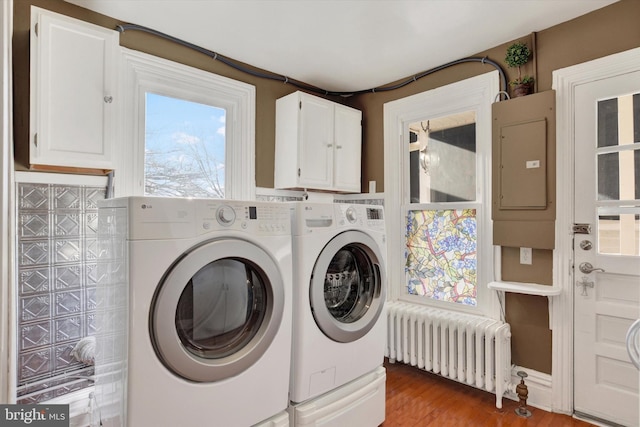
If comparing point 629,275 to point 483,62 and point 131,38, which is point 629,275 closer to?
point 483,62

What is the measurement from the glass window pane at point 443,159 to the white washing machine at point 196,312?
1623 mm

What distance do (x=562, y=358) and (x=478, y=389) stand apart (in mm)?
592

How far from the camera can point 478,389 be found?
8.04ft

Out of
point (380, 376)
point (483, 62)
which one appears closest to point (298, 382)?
point (380, 376)

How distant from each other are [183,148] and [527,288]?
2.43m

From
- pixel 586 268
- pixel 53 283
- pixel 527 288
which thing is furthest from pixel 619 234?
pixel 53 283

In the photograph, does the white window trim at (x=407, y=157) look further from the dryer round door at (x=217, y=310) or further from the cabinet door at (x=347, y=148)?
the dryer round door at (x=217, y=310)

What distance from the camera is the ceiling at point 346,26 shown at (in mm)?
1985

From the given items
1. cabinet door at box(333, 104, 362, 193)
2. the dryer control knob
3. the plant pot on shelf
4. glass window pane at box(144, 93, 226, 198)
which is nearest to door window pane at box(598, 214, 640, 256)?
the plant pot on shelf

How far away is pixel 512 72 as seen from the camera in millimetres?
2371

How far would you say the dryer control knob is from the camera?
1.40m

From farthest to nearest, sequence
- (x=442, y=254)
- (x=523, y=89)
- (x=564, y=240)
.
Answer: (x=442, y=254), (x=523, y=89), (x=564, y=240)

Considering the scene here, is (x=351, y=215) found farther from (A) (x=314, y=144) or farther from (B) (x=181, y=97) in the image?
(B) (x=181, y=97)

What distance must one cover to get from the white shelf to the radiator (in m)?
0.26
